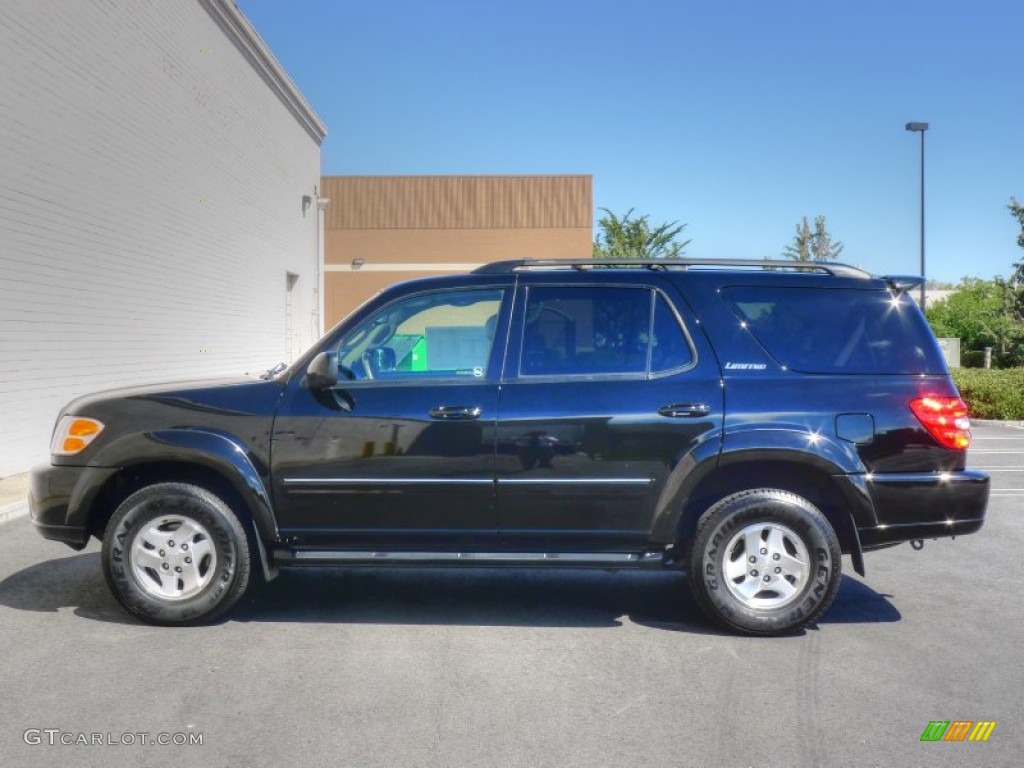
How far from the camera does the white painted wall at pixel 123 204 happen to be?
11.4 m

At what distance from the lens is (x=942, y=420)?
526cm

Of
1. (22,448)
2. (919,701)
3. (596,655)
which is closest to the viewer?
(919,701)

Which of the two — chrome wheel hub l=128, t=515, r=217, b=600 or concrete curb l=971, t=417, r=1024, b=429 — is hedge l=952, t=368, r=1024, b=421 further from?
chrome wheel hub l=128, t=515, r=217, b=600

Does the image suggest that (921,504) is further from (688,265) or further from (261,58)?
(261,58)

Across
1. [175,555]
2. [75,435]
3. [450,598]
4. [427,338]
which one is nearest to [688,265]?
[427,338]

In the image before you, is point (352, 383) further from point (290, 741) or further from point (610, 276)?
point (290, 741)

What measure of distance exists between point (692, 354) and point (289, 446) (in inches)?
88.8

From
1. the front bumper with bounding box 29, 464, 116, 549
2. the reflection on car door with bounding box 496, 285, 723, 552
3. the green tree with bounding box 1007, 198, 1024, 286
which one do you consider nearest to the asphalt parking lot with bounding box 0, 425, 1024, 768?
the front bumper with bounding box 29, 464, 116, 549

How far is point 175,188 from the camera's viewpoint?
1703 centimetres

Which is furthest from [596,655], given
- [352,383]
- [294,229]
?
[294,229]

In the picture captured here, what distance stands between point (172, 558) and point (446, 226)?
38619mm

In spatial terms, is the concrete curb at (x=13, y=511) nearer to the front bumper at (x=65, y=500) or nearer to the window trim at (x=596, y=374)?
the front bumper at (x=65, y=500)

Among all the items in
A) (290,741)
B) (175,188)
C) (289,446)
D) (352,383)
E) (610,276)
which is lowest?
(290,741)

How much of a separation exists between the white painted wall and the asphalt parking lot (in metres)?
6.07
